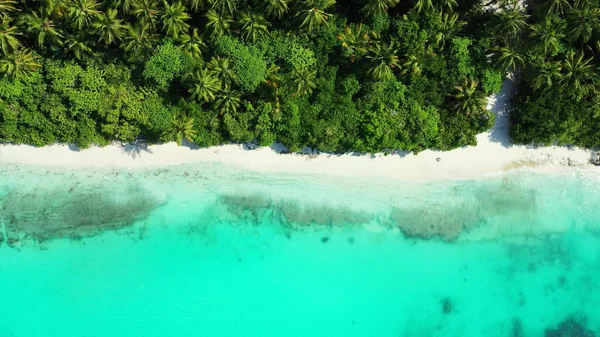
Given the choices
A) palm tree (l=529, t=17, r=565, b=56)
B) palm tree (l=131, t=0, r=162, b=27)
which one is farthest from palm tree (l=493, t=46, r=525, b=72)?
palm tree (l=131, t=0, r=162, b=27)

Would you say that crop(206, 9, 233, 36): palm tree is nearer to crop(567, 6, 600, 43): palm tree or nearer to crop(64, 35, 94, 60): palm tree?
crop(64, 35, 94, 60): palm tree

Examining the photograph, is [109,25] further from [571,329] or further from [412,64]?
[571,329]

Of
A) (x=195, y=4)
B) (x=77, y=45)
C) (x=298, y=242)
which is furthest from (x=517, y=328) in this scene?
(x=77, y=45)

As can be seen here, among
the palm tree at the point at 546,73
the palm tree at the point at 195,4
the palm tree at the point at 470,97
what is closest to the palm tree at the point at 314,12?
the palm tree at the point at 195,4

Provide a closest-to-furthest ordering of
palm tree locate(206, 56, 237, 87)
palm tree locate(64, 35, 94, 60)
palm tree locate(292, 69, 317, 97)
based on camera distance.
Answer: palm tree locate(64, 35, 94, 60)
palm tree locate(206, 56, 237, 87)
palm tree locate(292, 69, 317, 97)

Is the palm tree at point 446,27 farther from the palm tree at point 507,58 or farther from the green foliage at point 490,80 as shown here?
the green foliage at point 490,80

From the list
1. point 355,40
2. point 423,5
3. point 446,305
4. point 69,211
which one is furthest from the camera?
point 446,305
